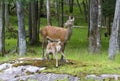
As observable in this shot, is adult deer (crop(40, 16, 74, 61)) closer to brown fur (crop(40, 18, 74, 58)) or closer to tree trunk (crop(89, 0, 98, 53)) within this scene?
brown fur (crop(40, 18, 74, 58))

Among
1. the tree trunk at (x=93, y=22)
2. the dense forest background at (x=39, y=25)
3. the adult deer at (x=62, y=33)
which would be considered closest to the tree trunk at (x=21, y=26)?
the dense forest background at (x=39, y=25)

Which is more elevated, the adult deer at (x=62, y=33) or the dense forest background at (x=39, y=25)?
the adult deer at (x=62, y=33)

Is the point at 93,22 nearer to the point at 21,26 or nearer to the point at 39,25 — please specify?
the point at 21,26

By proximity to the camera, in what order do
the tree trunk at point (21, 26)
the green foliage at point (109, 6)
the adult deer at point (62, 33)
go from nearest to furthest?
the adult deer at point (62, 33)
the tree trunk at point (21, 26)
the green foliage at point (109, 6)

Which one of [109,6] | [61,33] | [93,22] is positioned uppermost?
[61,33]

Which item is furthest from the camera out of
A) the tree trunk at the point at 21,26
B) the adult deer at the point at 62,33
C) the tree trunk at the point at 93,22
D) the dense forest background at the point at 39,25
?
the tree trunk at the point at 93,22

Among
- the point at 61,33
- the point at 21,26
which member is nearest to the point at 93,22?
the point at 21,26

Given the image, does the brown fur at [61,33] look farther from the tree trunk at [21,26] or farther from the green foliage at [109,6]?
the green foliage at [109,6]

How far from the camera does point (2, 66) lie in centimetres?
1081

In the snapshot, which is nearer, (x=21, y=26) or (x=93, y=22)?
(x=21, y=26)

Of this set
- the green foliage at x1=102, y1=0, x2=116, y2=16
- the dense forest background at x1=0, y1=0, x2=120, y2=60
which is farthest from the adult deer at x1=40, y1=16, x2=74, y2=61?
the green foliage at x1=102, y1=0, x2=116, y2=16

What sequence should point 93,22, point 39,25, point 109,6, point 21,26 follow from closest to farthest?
point 21,26 < point 93,22 < point 109,6 < point 39,25

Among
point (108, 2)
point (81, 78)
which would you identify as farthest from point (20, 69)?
point (108, 2)

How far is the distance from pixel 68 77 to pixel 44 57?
65.6 inches
